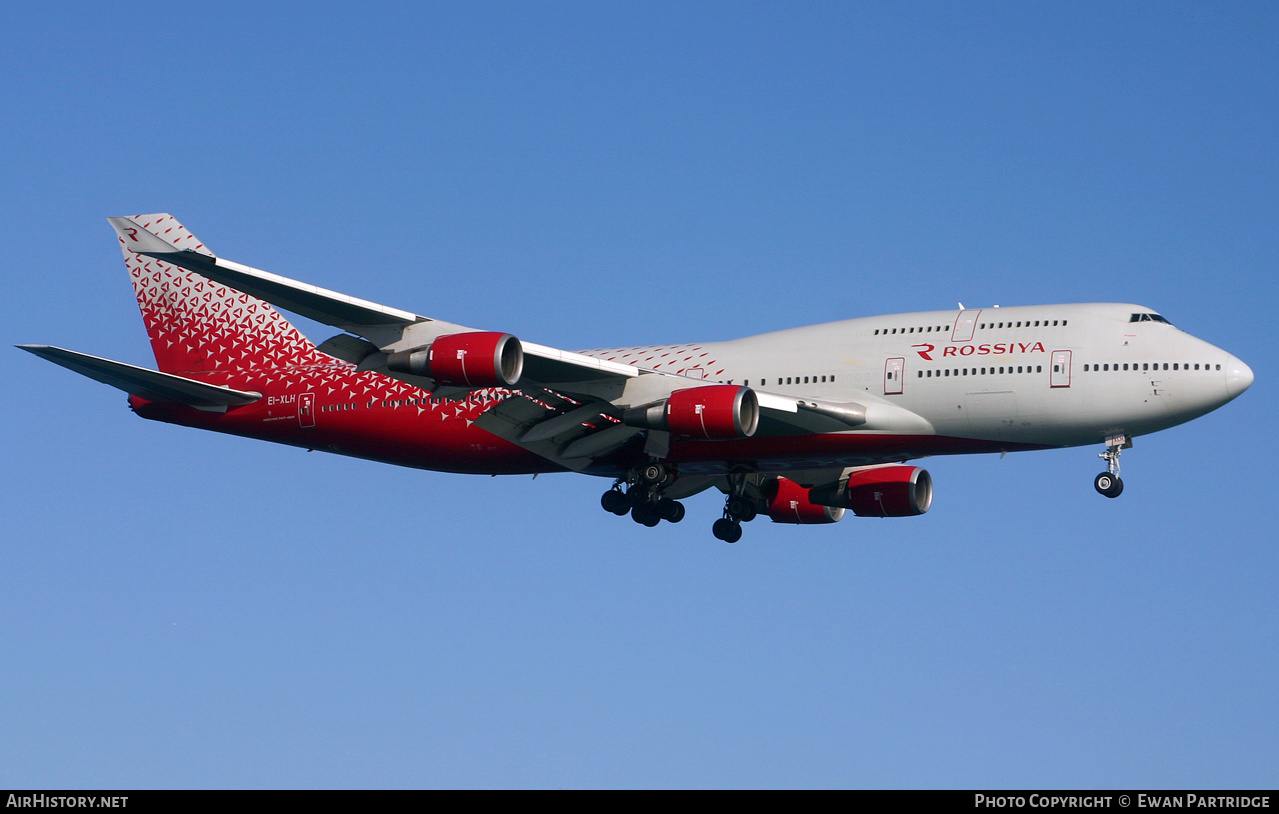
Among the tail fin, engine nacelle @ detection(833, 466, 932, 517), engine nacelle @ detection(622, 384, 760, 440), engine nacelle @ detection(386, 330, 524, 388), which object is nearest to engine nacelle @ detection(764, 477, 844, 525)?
engine nacelle @ detection(833, 466, 932, 517)

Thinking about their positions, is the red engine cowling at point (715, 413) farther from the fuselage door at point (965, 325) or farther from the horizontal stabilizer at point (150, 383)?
the horizontal stabilizer at point (150, 383)

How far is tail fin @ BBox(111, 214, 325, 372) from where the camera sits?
48.7 meters

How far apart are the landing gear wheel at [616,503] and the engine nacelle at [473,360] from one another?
23.8ft

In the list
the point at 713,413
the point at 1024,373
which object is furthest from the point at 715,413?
the point at 1024,373

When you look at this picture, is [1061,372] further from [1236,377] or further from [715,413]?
[715,413]

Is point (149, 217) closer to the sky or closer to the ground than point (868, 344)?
closer to the sky

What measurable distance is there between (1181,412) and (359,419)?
78.9 feet

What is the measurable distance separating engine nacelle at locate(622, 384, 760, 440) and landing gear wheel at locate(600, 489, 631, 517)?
5013mm

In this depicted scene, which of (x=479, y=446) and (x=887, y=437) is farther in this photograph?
(x=479, y=446)

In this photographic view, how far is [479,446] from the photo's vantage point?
147ft

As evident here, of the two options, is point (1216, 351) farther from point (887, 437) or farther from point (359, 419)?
point (359, 419)
